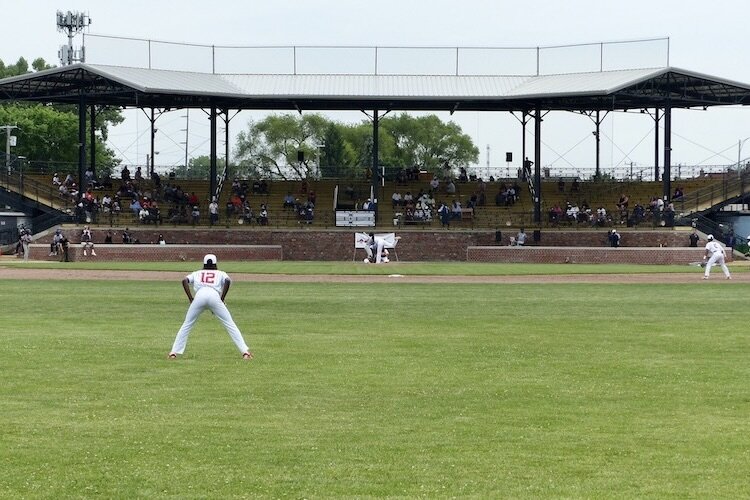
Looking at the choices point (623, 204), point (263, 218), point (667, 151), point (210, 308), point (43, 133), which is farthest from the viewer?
point (43, 133)

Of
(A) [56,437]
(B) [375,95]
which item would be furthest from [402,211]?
(A) [56,437]

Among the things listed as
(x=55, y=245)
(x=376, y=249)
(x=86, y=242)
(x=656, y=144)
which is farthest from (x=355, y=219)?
(x=656, y=144)

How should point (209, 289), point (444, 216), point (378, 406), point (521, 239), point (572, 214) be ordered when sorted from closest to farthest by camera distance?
point (378, 406)
point (209, 289)
point (521, 239)
point (444, 216)
point (572, 214)

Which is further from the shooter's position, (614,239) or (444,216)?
(444,216)

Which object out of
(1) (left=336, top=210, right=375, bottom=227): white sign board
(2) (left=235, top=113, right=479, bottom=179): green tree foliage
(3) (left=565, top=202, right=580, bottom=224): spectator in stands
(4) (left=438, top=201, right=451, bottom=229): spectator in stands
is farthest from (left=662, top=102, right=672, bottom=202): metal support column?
(2) (left=235, top=113, right=479, bottom=179): green tree foliage

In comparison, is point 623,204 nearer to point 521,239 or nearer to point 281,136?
point 521,239

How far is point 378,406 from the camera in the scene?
48.9 ft

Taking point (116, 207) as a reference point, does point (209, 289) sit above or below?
below

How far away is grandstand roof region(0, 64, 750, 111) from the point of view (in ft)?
217

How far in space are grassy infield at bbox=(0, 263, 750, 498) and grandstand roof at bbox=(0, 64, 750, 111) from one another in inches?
1544

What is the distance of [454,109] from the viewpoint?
75562 millimetres

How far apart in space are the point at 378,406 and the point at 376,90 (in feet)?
190

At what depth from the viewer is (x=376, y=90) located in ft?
235

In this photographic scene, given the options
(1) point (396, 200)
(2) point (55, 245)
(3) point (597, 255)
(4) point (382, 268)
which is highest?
(1) point (396, 200)
